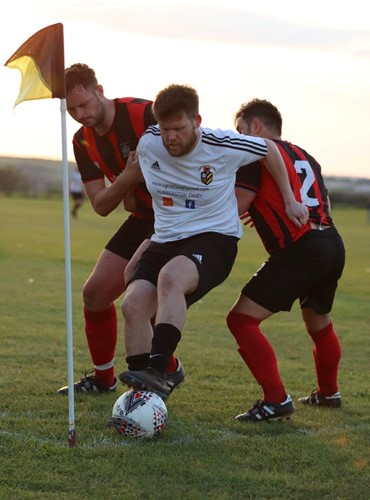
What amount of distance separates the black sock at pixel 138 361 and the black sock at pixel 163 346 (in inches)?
13.9

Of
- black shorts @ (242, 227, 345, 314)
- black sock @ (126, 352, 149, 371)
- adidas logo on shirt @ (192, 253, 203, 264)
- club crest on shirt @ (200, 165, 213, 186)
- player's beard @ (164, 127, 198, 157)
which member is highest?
player's beard @ (164, 127, 198, 157)

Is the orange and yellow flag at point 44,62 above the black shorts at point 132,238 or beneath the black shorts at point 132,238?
above

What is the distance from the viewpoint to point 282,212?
627cm

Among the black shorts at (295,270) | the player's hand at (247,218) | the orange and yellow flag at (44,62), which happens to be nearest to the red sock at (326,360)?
the black shorts at (295,270)

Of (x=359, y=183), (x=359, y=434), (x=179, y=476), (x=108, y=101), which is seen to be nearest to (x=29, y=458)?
(x=179, y=476)

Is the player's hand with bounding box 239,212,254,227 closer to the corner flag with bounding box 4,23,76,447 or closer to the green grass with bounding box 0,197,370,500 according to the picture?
the green grass with bounding box 0,197,370,500

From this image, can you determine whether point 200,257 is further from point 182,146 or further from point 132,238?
point 132,238

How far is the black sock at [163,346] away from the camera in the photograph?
551 cm

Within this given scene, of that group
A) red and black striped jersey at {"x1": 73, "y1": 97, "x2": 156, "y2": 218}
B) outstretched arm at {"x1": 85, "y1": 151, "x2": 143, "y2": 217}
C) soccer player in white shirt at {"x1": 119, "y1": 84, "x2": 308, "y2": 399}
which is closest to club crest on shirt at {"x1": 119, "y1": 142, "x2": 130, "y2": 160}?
red and black striped jersey at {"x1": 73, "y1": 97, "x2": 156, "y2": 218}

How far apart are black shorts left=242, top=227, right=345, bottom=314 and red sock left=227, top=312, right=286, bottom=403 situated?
183mm

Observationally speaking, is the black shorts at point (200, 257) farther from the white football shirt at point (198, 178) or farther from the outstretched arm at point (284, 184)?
the outstretched arm at point (284, 184)

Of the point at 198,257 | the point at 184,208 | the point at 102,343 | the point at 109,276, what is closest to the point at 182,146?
the point at 184,208

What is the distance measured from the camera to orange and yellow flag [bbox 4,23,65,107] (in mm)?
Result: 5363

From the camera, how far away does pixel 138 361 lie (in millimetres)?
5887
